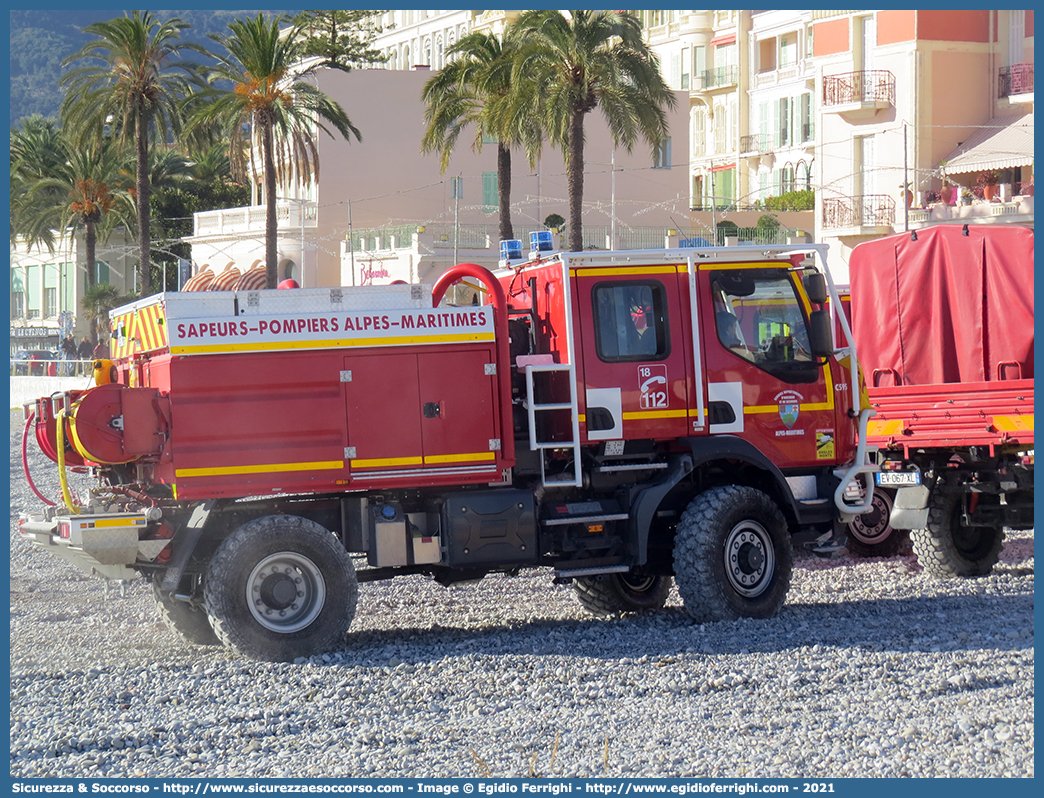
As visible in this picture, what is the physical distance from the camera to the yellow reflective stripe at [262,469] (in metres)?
8.87

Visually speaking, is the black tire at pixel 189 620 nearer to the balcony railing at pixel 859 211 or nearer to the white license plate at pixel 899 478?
the white license plate at pixel 899 478

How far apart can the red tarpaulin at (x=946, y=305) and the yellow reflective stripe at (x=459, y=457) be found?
535 cm

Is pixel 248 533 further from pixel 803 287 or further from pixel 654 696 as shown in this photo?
pixel 803 287

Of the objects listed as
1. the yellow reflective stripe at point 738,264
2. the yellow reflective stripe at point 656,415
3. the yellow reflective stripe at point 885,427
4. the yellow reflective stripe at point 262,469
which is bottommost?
the yellow reflective stripe at point 262,469

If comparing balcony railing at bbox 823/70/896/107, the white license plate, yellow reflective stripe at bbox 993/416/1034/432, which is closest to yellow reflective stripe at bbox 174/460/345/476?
the white license plate

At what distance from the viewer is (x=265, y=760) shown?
6.74m

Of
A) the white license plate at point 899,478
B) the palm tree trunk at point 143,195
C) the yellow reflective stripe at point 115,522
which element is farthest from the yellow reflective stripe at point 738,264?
the palm tree trunk at point 143,195

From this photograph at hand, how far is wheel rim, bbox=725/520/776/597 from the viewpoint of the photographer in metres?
10.0

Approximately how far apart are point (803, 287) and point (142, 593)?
6771mm

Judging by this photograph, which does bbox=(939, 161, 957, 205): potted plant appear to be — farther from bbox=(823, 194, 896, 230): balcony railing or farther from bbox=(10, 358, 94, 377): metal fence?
bbox=(10, 358, 94, 377): metal fence

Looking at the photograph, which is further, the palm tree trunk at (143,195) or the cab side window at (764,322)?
the palm tree trunk at (143,195)

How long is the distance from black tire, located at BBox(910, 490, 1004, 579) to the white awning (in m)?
30.7

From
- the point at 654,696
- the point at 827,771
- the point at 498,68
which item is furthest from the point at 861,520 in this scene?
the point at 498,68

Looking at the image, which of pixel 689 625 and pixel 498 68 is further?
pixel 498 68
